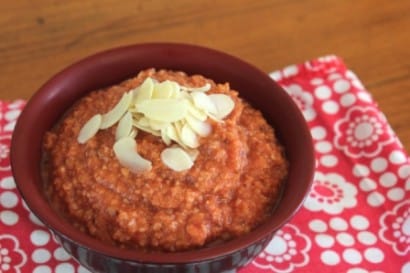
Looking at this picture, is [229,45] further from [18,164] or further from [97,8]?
[18,164]

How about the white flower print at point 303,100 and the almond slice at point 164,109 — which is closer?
the almond slice at point 164,109

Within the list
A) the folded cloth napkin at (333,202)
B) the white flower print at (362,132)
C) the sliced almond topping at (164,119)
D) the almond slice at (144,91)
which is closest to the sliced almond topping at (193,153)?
the sliced almond topping at (164,119)

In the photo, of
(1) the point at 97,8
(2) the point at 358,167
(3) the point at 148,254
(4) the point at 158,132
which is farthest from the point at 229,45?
(3) the point at 148,254

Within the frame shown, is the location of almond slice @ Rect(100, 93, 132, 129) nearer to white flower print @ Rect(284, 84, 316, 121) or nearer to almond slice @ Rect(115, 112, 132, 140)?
almond slice @ Rect(115, 112, 132, 140)

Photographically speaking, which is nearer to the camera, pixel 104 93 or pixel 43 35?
pixel 104 93

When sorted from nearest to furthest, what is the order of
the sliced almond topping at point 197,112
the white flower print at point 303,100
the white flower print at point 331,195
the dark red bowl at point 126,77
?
the dark red bowl at point 126,77 < the sliced almond topping at point 197,112 < the white flower print at point 331,195 < the white flower print at point 303,100

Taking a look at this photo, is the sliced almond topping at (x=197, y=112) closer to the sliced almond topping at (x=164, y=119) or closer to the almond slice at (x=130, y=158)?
the sliced almond topping at (x=164, y=119)
